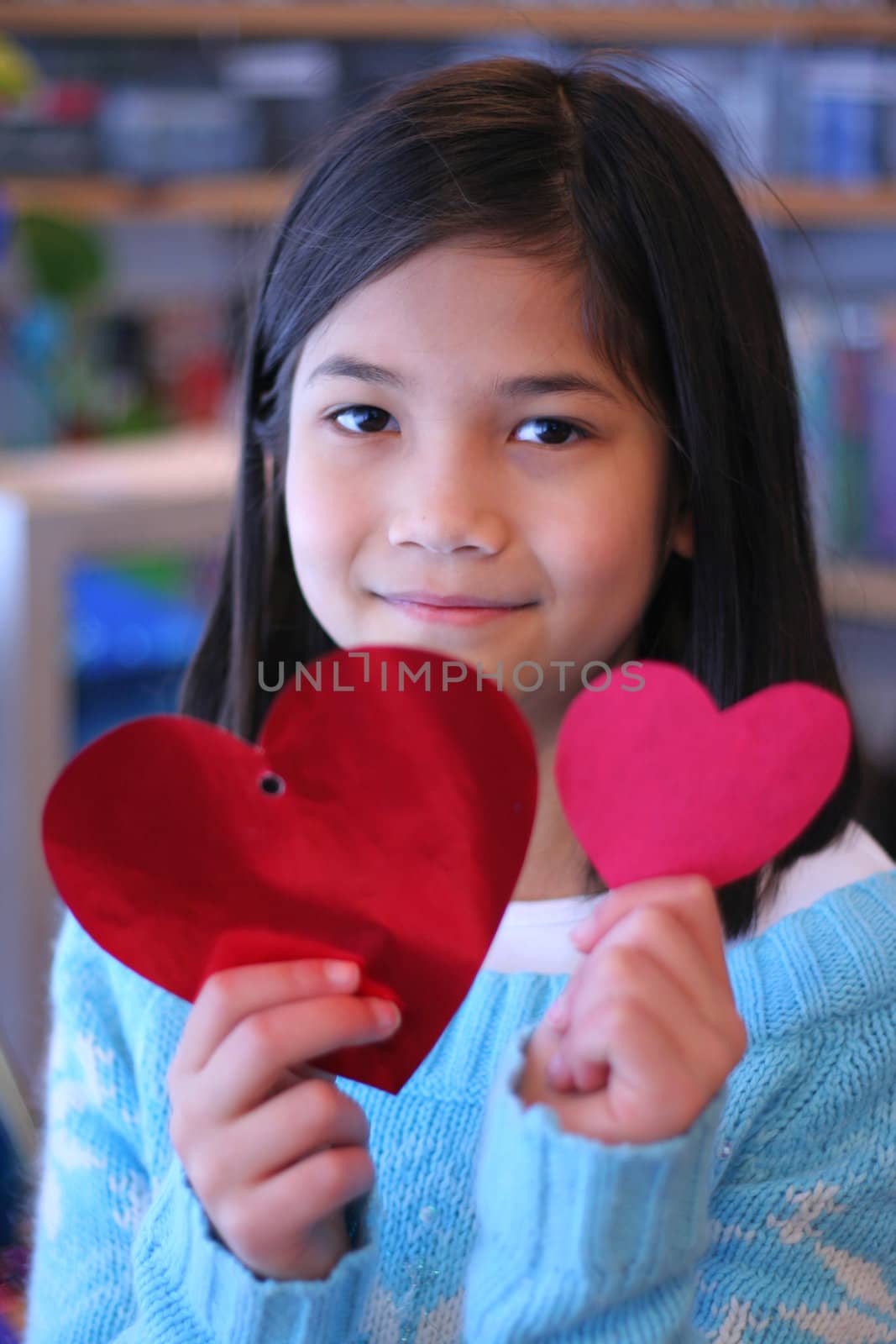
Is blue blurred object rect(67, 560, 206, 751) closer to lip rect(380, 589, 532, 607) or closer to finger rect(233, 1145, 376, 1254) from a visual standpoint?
lip rect(380, 589, 532, 607)

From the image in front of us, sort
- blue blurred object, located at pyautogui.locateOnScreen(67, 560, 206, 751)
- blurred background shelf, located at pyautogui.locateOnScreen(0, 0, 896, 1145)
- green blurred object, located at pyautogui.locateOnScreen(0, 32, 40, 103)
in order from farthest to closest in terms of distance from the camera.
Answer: blue blurred object, located at pyautogui.locateOnScreen(67, 560, 206, 751)
blurred background shelf, located at pyautogui.locateOnScreen(0, 0, 896, 1145)
green blurred object, located at pyautogui.locateOnScreen(0, 32, 40, 103)

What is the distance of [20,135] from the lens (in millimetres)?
2301

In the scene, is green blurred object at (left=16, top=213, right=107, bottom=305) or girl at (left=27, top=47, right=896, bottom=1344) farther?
green blurred object at (left=16, top=213, right=107, bottom=305)

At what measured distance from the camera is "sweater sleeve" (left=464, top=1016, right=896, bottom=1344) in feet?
1.85

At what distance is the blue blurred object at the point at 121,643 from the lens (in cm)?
245

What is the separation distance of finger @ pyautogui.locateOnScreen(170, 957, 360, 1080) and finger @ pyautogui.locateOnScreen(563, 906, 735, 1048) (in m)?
0.10

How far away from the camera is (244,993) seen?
0.58 meters

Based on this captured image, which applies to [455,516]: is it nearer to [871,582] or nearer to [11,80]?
[11,80]

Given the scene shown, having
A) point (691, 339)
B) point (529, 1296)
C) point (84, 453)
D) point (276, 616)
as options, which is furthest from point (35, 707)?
point (529, 1296)

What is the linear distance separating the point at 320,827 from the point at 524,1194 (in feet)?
0.53

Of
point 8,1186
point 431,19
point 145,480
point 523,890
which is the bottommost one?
point 8,1186

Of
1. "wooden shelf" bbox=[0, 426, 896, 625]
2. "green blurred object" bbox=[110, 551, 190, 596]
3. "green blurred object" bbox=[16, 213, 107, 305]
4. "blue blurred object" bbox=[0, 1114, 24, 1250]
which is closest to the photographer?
"blue blurred object" bbox=[0, 1114, 24, 1250]

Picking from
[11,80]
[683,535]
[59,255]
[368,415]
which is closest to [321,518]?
[368,415]

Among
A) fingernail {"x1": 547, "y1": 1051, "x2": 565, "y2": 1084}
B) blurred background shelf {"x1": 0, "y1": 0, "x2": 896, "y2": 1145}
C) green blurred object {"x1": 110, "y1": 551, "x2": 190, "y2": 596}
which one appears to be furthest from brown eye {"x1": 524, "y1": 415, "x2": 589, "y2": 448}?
green blurred object {"x1": 110, "y1": 551, "x2": 190, "y2": 596}
